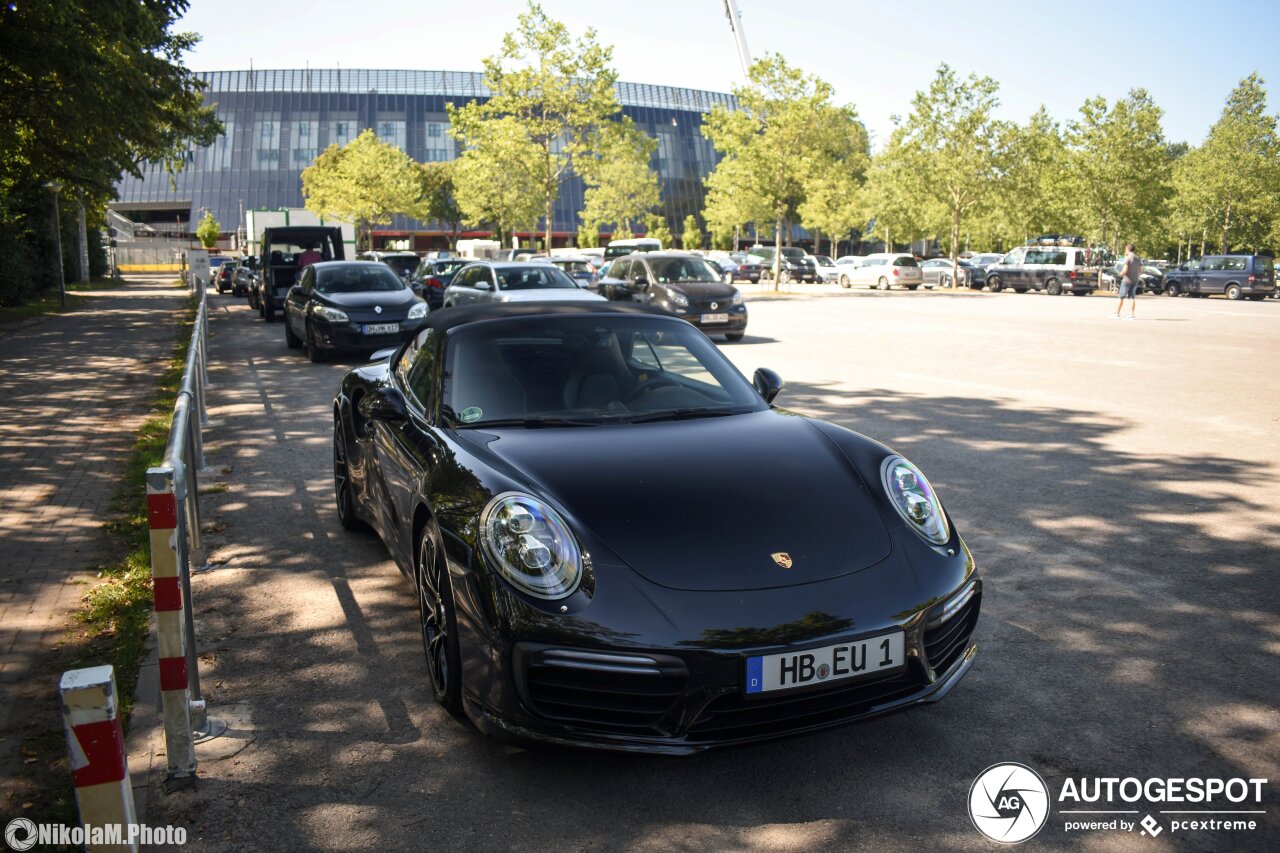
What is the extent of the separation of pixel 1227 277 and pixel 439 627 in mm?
46074

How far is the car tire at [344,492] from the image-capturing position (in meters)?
6.21

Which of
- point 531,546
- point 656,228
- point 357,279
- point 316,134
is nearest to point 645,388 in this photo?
point 531,546

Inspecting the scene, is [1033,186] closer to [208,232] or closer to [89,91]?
[89,91]

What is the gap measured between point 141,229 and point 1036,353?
118m

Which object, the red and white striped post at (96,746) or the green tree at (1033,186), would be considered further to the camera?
the green tree at (1033,186)

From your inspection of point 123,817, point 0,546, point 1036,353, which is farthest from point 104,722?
point 1036,353

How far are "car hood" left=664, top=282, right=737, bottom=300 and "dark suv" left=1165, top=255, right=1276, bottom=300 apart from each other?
31159 mm

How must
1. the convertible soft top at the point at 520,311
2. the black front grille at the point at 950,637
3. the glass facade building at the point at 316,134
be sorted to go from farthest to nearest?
the glass facade building at the point at 316,134 < the convertible soft top at the point at 520,311 < the black front grille at the point at 950,637

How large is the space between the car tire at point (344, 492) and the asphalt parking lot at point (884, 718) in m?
0.09

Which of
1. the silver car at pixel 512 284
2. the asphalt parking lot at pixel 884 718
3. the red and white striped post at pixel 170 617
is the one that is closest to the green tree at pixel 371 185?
the silver car at pixel 512 284

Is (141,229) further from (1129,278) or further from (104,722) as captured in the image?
(104,722)

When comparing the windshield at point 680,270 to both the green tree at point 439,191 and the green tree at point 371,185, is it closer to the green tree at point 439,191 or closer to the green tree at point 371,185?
the green tree at point 371,185

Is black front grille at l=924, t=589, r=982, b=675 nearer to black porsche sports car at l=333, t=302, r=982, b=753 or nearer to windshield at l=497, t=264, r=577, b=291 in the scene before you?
black porsche sports car at l=333, t=302, r=982, b=753

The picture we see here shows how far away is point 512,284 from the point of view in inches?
729
